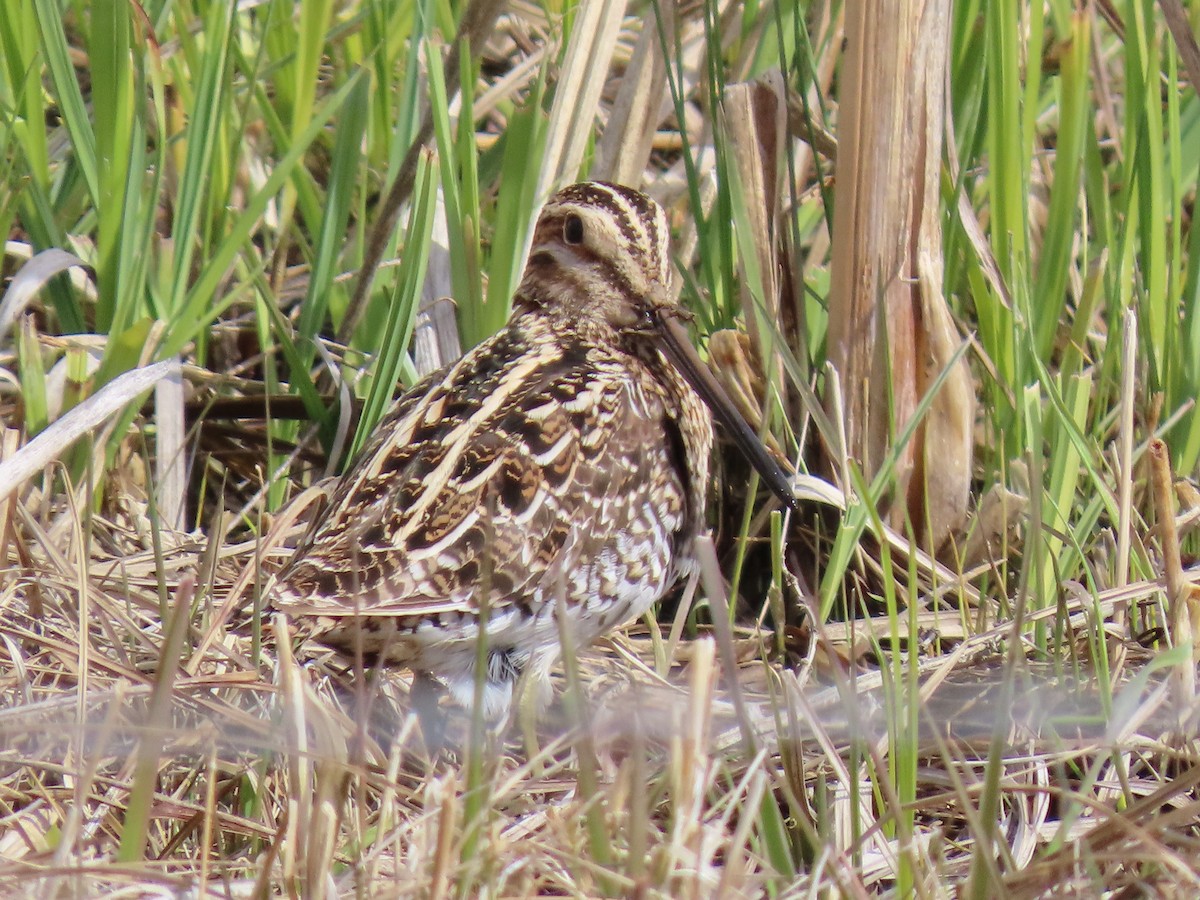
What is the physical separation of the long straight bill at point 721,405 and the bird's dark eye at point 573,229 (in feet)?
0.73

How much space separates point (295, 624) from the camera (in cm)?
235

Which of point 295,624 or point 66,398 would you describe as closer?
point 295,624

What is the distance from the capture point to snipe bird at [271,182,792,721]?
8.04 ft

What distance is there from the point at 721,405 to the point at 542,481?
0.42 metres

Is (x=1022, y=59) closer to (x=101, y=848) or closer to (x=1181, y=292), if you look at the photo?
(x=1181, y=292)

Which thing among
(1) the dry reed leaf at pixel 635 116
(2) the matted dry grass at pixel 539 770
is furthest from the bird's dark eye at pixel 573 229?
(2) the matted dry grass at pixel 539 770

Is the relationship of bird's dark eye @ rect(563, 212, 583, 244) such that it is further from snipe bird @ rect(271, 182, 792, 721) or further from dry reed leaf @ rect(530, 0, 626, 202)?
dry reed leaf @ rect(530, 0, 626, 202)

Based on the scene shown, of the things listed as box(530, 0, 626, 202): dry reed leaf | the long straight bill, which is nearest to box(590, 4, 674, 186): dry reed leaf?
box(530, 0, 626, 202): dry reed leaf

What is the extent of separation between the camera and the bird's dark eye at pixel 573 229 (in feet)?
9.76

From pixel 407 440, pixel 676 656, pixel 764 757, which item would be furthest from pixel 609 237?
pixel 764 757

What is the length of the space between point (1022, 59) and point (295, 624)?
80.5 inches

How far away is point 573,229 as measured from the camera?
3.00 meters

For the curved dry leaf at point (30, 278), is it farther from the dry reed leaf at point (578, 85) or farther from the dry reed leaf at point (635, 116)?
the dry reed leaf at point (635, 116)

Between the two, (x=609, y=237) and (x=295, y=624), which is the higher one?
(x=609, y=237)
